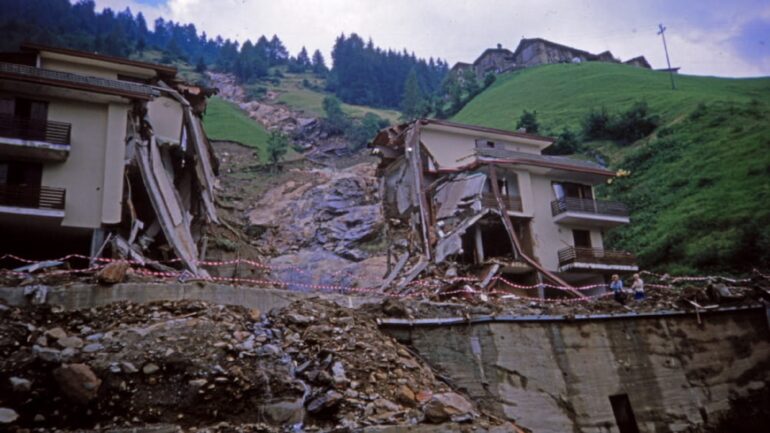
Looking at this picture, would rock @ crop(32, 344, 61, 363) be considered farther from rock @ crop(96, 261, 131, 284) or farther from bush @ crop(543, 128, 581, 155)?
bush @ crop(543, 128, 581, 155)

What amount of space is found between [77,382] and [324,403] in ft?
16.2

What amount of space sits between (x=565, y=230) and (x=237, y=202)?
31.3m

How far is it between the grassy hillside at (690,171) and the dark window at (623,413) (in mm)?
19287

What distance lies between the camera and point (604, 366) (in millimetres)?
17984

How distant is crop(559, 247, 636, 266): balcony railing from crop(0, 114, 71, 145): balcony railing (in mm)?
25359

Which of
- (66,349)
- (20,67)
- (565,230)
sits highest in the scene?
(20,67)

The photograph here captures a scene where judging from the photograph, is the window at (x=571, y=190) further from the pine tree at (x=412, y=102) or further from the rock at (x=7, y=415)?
the pine tree at (x=412, y=102)

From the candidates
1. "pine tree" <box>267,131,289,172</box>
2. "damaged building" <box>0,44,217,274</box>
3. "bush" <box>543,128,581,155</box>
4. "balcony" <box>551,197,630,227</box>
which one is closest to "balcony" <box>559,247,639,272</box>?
"balcony" <box>551,197,630,227</box>

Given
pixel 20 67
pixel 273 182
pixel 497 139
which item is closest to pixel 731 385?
pixel 497 139

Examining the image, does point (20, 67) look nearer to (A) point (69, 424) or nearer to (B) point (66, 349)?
(B) point (66, 349)

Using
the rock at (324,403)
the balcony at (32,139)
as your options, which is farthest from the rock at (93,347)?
the balcony at (32,139)

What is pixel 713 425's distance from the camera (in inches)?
722

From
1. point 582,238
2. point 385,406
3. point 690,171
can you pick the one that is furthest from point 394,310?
point 690,171

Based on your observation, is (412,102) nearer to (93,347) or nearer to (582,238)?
(582,238)
